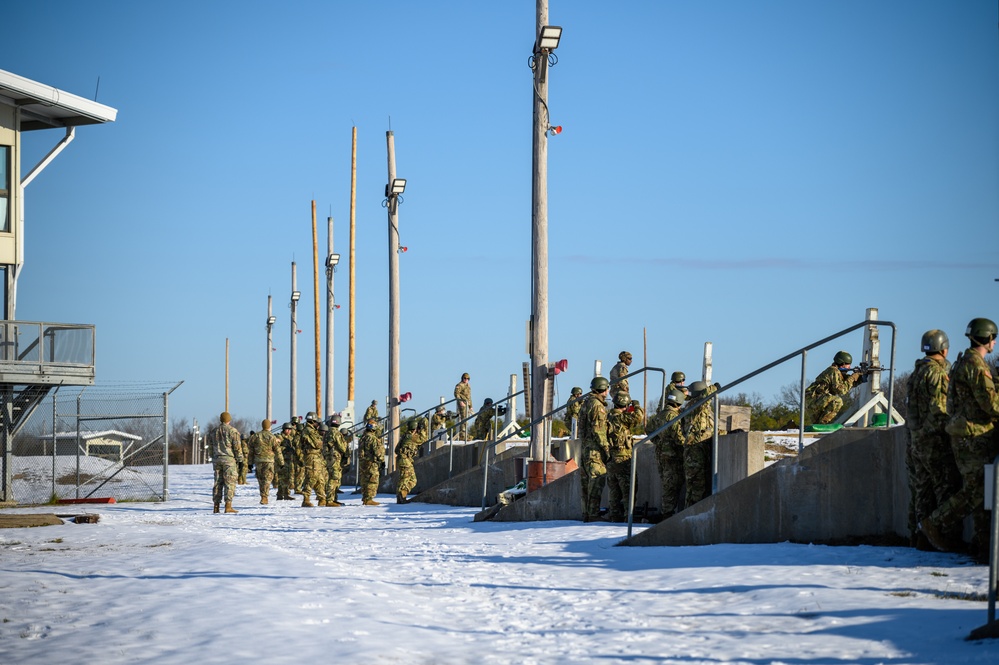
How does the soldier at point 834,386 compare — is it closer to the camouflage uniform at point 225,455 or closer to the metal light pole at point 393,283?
the camouflage uniform at point 225,455

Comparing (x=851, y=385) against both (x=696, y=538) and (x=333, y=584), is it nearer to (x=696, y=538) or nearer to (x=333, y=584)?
(x=696, y=538)

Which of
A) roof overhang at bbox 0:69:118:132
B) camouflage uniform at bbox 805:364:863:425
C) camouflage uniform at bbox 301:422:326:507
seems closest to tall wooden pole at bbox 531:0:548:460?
camouflage uniform at bbox 805:364:863:425

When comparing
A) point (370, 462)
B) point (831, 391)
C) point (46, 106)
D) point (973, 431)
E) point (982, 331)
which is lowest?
point (370, 462)

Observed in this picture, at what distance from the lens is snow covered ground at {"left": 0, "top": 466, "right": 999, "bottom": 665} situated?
842 cm

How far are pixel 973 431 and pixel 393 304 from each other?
81.8 feet

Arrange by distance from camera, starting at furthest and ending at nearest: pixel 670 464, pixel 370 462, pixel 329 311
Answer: pixel 329 311
pixel 370 462
pixel 670 464

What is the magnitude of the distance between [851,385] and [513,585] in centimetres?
914

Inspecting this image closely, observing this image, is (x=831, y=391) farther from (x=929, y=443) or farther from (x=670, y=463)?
(x=929, y=443)

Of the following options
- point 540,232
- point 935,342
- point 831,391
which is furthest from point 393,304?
point 935,342

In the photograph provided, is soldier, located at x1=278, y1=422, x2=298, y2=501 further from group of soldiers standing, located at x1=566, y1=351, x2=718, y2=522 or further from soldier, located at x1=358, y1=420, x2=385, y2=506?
group of soldiers standing, located at x1=566, y1=351, x2=718, y2=522

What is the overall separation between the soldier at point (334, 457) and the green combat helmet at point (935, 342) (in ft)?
56.4

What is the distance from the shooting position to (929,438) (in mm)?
11219

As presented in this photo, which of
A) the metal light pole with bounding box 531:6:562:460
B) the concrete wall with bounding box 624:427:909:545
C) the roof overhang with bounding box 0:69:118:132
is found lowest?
the concrete wall with bounding box 624:427:909:545

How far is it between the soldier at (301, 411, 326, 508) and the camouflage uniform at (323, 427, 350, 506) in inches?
9.4
